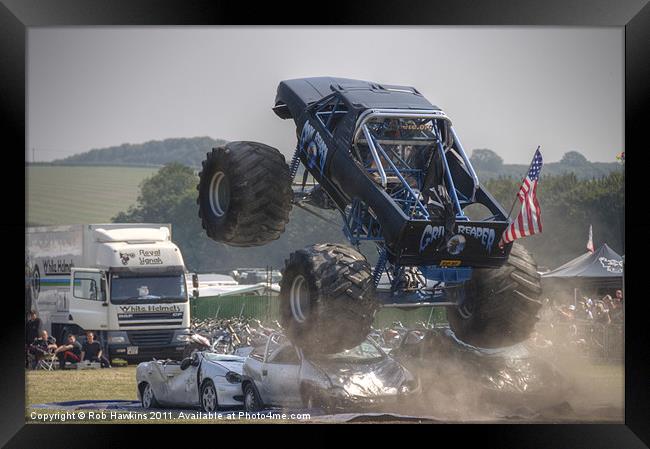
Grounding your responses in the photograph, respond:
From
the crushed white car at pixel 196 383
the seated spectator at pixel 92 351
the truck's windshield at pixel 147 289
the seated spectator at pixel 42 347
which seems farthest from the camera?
the truck's windshield at pixel 147 289

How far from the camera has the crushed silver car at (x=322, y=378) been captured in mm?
15375

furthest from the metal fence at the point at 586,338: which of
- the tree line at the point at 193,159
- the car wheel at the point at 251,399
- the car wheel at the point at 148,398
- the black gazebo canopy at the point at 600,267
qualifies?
the car wheel at the point at 148,398

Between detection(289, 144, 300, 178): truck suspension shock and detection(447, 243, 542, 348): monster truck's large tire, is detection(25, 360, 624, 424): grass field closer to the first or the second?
detection(447, 243, 542, 348): monster truck's large tire

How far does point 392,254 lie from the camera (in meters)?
13.9

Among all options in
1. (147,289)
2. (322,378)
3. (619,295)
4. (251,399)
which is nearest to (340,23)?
(322,378)

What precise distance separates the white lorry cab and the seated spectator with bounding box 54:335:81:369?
0.71ft

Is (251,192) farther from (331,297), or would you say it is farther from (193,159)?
(193,159)

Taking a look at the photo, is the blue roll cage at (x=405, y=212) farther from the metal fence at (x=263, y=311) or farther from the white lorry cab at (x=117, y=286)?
the white lorry cab at (x=117, y=286)

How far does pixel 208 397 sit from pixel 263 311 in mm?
3986

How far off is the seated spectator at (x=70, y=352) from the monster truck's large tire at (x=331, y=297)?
232 inches

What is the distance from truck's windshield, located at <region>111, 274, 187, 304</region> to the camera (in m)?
22.3

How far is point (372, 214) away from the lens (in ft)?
46.7

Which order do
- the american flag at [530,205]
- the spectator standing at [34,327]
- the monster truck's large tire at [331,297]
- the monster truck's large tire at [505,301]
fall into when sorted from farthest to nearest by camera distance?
Answer: the spectator standing at [34,327] → the monster truck's large tire at [505,301] → the monster truck's large tire at [331,297] → the american flag at [530,205]

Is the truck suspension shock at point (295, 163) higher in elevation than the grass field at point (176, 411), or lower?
higher
